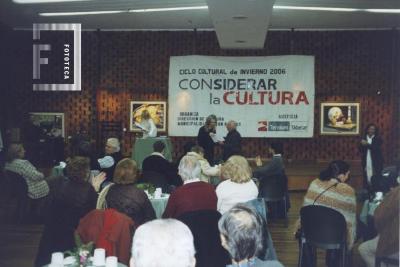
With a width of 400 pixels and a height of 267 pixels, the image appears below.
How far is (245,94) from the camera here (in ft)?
45.6

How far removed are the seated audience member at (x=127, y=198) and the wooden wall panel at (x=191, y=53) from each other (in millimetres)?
9250

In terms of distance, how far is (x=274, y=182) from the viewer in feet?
26.4

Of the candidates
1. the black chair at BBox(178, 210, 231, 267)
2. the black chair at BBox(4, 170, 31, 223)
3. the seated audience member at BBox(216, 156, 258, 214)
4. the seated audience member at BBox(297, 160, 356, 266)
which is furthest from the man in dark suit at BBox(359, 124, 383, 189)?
the black chair at BBox(178, 210, 231, 267)

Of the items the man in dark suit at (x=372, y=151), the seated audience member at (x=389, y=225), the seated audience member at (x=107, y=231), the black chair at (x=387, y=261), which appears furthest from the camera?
the man in dark suit at (x=372, y=151)

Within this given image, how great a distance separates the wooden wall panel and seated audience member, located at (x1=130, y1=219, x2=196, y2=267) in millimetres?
11891

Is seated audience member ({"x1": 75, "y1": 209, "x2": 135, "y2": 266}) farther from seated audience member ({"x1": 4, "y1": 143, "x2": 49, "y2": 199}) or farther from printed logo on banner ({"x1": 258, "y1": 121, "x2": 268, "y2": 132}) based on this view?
printed logo on banner ({"x1": 258, "y1": 121, "x2": 268, "y2": 132})

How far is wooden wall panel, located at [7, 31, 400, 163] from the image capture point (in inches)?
549

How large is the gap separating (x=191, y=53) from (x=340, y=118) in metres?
4.13

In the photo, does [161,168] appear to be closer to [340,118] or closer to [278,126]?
[278,126]

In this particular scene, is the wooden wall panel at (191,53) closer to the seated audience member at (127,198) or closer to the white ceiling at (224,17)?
the white ceiling at (224,17)

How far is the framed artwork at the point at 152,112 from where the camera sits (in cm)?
1430

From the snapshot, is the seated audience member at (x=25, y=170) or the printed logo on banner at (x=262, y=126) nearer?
the seated audience member at (x=25, y=170)

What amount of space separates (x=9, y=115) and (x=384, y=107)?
381 inches

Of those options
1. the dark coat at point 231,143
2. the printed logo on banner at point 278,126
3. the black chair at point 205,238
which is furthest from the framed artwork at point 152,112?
the black chair at point 205,238
